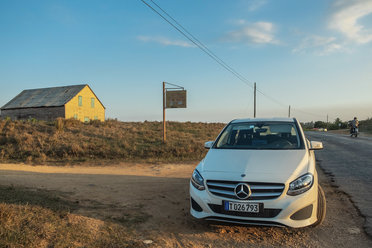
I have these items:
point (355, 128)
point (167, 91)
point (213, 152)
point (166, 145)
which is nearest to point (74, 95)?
point (167, 91)

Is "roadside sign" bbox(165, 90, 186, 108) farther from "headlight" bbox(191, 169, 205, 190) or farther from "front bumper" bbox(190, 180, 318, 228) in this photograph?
"front bumper" bbox(190, 180, 318, 228)

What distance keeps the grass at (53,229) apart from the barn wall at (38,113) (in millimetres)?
34812

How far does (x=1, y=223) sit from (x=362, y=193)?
6569 mm

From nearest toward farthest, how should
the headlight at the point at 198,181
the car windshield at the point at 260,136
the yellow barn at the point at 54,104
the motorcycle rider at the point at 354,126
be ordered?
the headlight at the point at 198,181 < the car windshield at the point at 260,136 < the motorcycle rider at the point at 354,126 < the yellow barn at the point at 54,104

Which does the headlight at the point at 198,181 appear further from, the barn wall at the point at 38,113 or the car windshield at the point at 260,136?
the barn wall at the point at 38,113

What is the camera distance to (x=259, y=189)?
3.52 meters

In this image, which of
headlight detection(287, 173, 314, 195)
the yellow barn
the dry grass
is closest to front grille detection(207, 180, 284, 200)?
headlight detection(287, 173, 314, 195)

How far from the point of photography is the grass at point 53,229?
3.20m

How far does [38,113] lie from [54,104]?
3.04 meters

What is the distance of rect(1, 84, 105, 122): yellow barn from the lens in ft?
121

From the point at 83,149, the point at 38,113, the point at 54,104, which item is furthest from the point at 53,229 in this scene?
the point at 38,113

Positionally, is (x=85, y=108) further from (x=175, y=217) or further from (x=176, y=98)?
(x=175, y=217)

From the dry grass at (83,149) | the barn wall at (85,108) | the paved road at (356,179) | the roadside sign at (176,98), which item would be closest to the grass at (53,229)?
the paved road at (356,179)

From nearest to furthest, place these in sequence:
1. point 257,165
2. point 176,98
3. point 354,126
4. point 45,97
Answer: point 257,165, point 176,98, point 354,126, point 45,97
